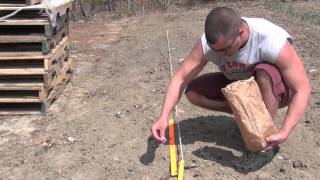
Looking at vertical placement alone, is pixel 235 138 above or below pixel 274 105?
below

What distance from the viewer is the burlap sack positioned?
11.0 feet

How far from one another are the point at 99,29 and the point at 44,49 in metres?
6.02

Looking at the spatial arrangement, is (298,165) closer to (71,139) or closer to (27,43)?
(71,139)

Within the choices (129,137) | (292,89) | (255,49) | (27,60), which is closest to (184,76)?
(255,49)

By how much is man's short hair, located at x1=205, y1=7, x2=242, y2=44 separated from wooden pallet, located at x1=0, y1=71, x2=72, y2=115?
246 cm

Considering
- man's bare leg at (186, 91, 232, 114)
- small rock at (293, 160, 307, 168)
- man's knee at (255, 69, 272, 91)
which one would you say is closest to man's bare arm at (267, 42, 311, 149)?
man's knee at (255, 69, 272, 91)

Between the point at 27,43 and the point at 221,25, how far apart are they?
263 cm

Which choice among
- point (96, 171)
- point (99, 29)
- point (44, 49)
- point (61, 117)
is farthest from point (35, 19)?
point (99, 29)

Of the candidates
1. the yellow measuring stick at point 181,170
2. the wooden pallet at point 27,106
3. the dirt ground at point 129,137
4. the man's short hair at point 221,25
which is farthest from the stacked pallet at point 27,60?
the man's short hair at point 221,25

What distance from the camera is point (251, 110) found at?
3375 mm

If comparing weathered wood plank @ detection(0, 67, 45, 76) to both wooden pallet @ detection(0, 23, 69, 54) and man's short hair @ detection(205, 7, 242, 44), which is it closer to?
wooden pallet @ detection(0, 23, 69, 54)

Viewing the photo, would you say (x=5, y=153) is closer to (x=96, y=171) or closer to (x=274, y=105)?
(x=96, y=171)

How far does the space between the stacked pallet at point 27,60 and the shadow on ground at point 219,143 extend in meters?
1.49

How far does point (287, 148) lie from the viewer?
387cm
